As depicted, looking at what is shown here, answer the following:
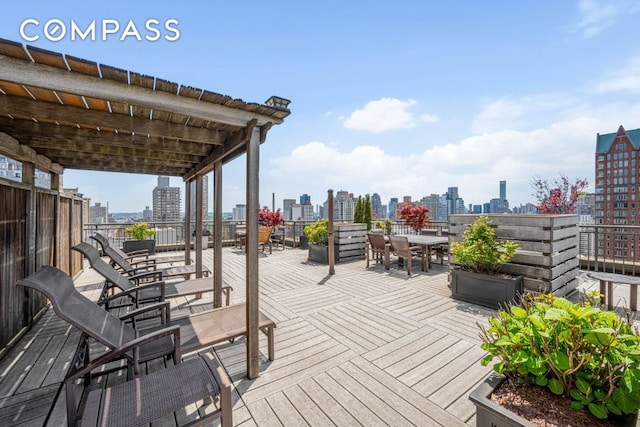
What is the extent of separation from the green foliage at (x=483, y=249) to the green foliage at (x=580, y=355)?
2737 mm

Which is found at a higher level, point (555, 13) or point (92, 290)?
point (555, 13)

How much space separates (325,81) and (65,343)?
307 inches

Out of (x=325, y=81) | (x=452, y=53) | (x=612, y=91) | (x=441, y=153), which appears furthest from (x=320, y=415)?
(x=441, y=153)

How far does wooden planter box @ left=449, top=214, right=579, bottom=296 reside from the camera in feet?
12.3

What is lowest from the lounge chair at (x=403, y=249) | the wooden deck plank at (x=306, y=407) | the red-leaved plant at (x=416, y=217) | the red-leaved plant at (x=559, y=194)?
the wooden deck plank at (x=306, y=407)

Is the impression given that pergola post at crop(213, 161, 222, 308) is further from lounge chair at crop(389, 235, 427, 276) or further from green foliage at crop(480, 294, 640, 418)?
lounge chair at crop(389, 235, 427, 276)

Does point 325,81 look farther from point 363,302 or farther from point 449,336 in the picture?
point 449,336

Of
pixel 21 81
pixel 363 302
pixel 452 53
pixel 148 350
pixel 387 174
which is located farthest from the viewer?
pixel 387 174

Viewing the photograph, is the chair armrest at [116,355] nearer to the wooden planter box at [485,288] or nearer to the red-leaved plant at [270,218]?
the wooden planter box at [485,288]

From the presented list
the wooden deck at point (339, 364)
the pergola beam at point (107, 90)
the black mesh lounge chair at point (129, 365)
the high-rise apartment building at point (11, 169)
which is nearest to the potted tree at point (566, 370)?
the wooden deck at point (339, 364)

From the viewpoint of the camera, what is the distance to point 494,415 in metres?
1.26

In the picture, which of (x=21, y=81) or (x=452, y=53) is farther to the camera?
(x=452, y=53)

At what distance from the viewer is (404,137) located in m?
10.4

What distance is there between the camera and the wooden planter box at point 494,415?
119 centimetres
